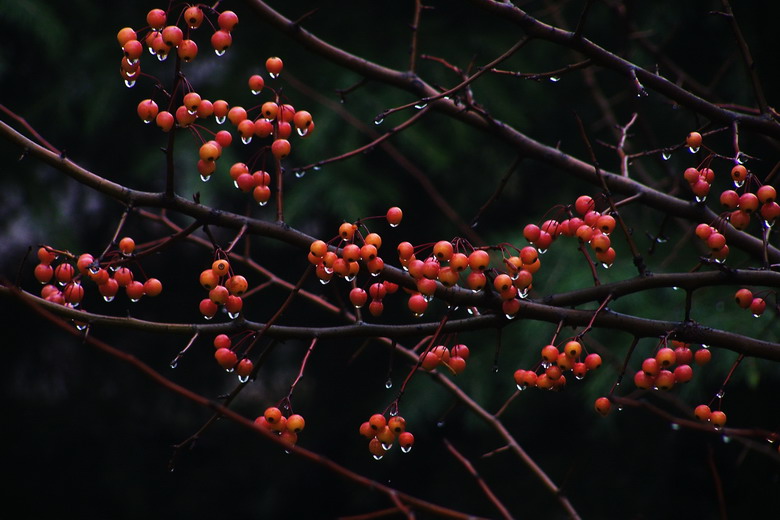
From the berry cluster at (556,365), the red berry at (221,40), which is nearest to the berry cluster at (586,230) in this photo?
the berry cluster at (556,365)

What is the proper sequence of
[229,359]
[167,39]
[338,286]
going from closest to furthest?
[167,39]
[229,359]
[338,286]

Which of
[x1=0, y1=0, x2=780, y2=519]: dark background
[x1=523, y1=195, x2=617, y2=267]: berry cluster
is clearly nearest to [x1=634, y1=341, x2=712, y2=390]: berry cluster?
[x1=523, y1=195, x2=617, y2=267]: berry cluster

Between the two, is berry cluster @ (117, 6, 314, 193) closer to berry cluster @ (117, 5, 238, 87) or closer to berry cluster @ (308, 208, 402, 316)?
berry cluster @ (117, 5, 238, 87)

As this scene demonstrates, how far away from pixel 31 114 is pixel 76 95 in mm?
203

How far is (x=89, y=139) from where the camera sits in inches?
138

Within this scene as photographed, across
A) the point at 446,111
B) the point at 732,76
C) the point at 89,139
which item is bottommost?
the point at 89,139

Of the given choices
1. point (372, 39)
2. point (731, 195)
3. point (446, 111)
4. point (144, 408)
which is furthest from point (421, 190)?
point (731, 195)

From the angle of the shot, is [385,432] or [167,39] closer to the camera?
[167,39]

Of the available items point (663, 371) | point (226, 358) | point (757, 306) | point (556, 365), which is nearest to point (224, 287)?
point (226, 358)

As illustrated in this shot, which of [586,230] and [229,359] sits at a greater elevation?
[586,230]

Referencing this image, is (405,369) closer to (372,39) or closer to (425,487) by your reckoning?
(425,487)

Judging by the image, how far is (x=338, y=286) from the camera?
2904 millimetres

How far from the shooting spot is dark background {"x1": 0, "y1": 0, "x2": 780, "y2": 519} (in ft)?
9.34

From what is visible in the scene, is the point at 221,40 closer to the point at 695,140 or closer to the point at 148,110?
the point at 148,110
